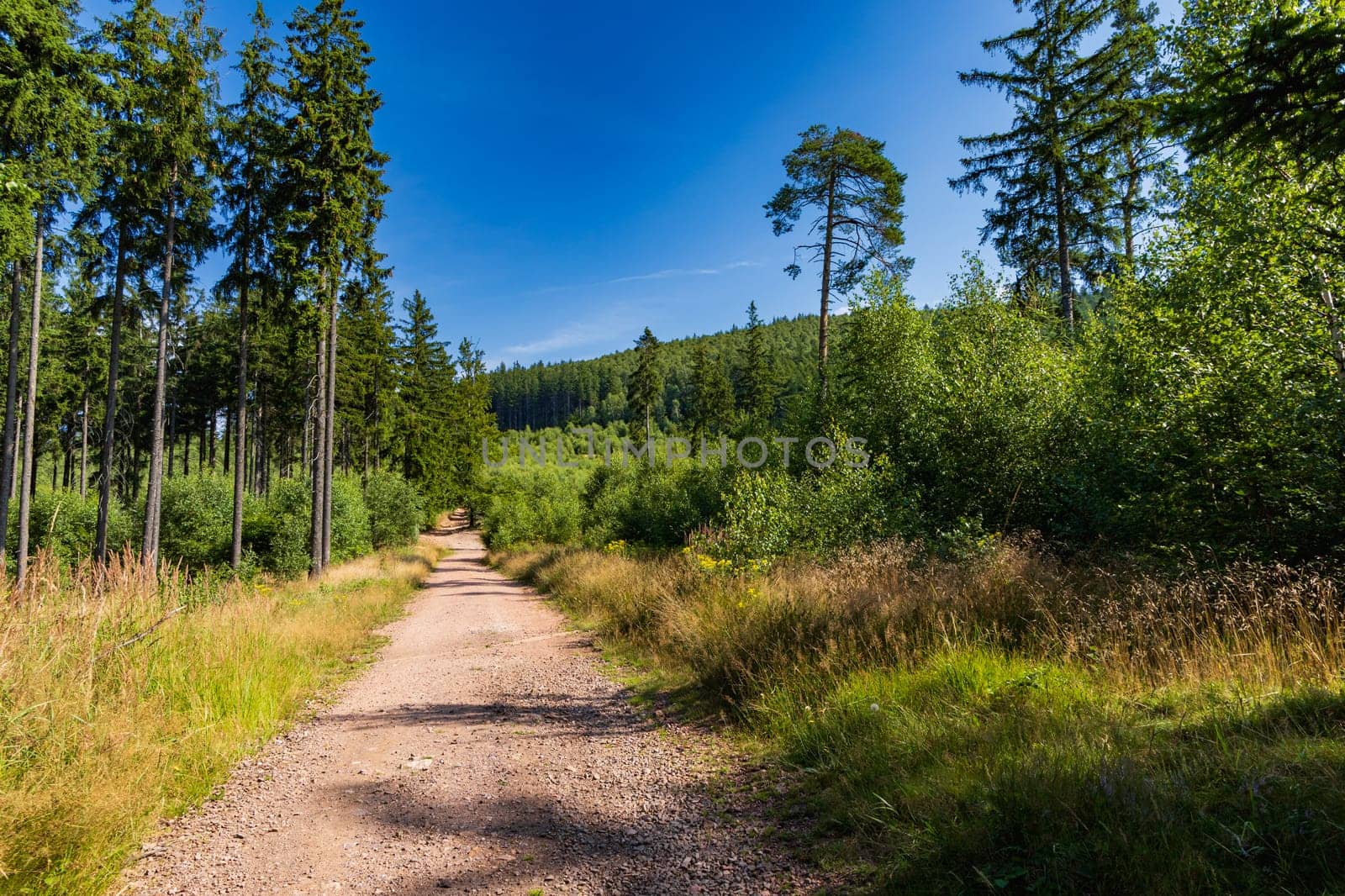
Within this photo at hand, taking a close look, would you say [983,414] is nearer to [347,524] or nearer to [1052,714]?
[1052,714]

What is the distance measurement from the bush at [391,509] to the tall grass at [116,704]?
25.6 meters

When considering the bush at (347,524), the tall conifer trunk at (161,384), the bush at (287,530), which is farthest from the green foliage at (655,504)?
the tall conifer trunk at (161,384)

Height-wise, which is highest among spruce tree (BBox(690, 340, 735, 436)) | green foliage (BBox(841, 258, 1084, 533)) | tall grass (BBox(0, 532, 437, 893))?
spruce tree (BBox(690, 340, 735, 436))

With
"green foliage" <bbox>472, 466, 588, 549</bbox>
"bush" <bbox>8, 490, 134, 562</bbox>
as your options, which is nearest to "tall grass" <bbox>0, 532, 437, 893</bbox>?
"green foliage" <bbox>472, 466, 588, 549</bbox>

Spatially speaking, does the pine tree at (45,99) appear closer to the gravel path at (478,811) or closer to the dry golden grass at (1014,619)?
the gravel path at (478,811)

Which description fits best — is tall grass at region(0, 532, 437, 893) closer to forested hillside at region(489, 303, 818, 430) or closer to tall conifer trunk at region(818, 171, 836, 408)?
tall conifer trunk at region(818, 171, 836, 408)

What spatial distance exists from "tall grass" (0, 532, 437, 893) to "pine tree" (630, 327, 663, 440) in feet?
125

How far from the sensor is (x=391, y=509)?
31438mm

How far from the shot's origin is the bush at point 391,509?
101ft

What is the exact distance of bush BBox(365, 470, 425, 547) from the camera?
30.8m

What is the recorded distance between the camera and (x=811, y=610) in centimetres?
612

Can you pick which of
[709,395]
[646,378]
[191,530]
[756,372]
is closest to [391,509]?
[191,530]

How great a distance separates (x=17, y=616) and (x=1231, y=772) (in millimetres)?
7856

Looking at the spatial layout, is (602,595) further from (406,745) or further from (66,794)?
(66,794)
